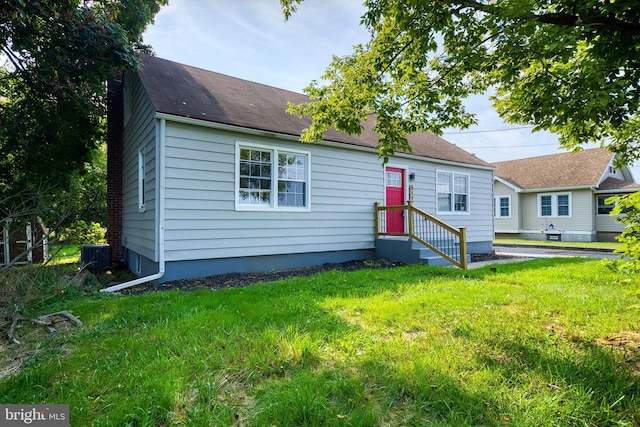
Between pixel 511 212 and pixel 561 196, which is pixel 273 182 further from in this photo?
pixel 561 196

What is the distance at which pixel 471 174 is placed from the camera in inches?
475

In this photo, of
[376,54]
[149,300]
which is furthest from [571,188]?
[149,300]

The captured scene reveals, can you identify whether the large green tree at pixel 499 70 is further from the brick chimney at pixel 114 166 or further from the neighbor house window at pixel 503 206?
the neighbor house window at pixel 503 206

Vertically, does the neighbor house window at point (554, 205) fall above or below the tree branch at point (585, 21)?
below

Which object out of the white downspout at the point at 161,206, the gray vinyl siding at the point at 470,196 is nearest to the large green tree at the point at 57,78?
the white downspout at the point at 161,206

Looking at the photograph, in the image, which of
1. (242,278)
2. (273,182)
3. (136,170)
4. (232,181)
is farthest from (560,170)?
(136,170)

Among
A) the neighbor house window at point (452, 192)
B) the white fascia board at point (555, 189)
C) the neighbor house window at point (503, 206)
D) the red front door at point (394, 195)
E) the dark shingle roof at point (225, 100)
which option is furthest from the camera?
the neighbor house window at point (503, 206)

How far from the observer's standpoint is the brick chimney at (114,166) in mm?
10422

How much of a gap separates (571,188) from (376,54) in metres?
19.3

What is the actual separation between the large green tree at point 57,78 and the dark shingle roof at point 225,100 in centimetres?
86

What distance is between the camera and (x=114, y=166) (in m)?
10.6

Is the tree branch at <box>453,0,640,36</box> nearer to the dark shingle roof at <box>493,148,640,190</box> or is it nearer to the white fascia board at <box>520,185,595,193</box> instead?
the dark shingle roof at <box>493,148,640,190</box>

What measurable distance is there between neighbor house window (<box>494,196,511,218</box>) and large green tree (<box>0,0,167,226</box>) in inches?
832

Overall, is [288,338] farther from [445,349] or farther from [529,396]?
[529,396]
